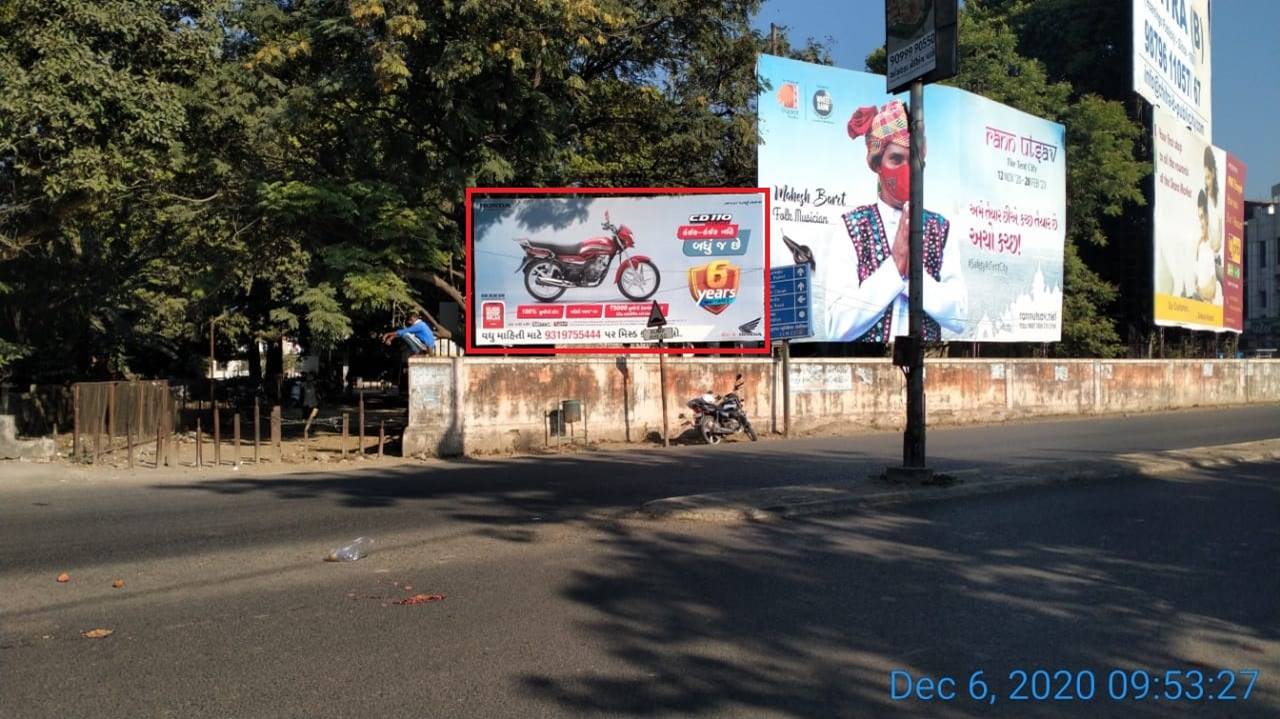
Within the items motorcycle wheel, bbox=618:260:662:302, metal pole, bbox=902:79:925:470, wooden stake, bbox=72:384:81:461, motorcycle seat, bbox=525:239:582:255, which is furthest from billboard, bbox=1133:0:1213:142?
wooden stake, bbox=72:384:81:461

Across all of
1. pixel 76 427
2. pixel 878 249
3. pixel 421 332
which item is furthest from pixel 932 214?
pixel 76 427

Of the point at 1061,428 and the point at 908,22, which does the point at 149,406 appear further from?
the point at 1061,428

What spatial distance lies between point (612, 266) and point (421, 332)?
410 cm

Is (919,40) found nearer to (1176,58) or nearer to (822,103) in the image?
(822,103)

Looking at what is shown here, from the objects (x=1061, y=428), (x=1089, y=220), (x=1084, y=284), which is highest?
(x=1089, y=220)

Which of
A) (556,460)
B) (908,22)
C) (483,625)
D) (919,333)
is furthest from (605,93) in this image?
(483,625)

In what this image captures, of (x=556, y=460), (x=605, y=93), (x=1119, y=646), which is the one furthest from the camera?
(x=605, y=93)

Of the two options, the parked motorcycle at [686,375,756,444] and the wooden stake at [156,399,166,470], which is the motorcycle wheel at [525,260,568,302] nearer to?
A: the parked motorcycle at [686,375,756,444]

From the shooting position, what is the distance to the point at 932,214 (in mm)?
28828

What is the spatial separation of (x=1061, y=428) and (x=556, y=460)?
1377cm

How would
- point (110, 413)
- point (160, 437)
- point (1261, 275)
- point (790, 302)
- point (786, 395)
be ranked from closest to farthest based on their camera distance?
1. point (160, 437)
2. point (110, 413)
3. point (786, 395)
4. point (790, 302)
5. point (1261, 275)

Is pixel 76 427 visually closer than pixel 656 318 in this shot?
Yes

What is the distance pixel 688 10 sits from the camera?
66.4ft

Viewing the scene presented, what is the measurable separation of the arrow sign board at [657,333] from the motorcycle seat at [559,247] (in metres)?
2.16
